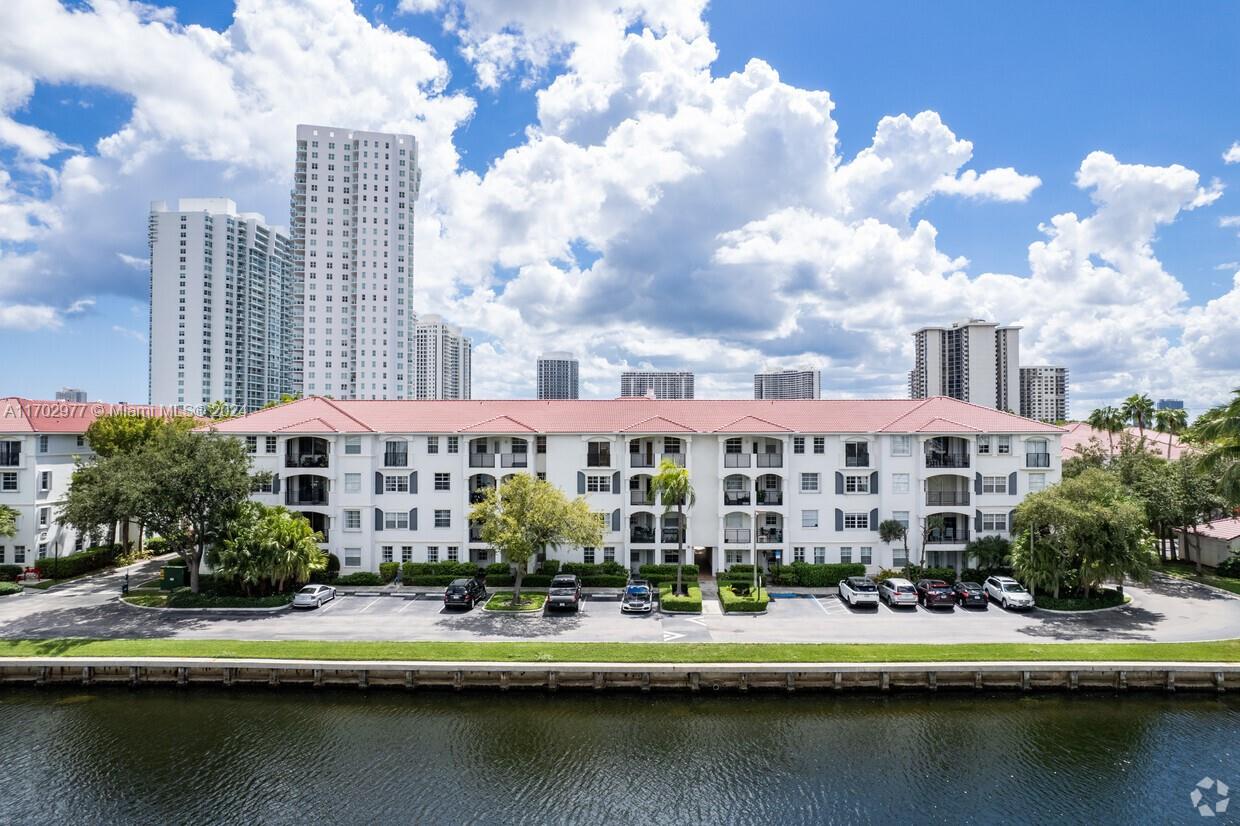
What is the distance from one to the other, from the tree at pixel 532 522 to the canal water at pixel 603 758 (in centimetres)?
1013

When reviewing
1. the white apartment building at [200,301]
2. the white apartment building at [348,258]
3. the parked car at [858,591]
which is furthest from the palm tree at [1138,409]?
the white apartment building at [200,301]

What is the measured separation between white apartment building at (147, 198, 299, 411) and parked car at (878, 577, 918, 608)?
4862 inches

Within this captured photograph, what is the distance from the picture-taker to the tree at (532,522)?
37375 mm

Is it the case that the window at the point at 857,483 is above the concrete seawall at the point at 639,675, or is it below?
above

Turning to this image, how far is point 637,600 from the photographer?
122 feet

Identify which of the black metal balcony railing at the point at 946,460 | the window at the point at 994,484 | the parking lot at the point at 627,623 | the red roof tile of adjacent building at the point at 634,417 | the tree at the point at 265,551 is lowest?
the parking lot at the point at 627,623

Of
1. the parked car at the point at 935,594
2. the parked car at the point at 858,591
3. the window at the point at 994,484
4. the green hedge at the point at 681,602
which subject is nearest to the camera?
the green hedge at the point at 681,602

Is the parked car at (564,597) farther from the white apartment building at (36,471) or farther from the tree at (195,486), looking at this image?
the white apartment building at (36,471)

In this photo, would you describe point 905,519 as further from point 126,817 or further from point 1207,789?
point 126,817

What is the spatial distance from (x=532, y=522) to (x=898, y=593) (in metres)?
21.6

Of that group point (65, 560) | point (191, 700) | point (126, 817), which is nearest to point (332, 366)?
point (65, 560)

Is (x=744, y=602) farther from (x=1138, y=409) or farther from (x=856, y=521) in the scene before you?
(x=1138, y=409)

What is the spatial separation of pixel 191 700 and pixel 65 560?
2728 centimetres

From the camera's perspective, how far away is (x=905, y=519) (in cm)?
4541
